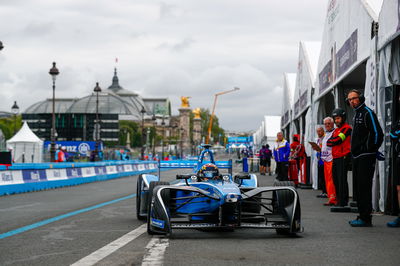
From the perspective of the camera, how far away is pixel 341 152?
1121 centimetres

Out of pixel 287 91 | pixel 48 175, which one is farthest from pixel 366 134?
pixel 287 91

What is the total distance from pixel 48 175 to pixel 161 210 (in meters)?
14.9

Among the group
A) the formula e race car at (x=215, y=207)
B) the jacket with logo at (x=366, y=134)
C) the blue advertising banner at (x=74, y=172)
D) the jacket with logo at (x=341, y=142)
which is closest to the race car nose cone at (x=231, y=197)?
the formula e race car at (x=215, y=207)

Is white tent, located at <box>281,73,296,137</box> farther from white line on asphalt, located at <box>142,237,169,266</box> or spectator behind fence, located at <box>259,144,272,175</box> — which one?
white line on asphalt, located at <box>142,237,169,266</box>

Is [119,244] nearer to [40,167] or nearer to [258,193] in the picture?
[258,193]

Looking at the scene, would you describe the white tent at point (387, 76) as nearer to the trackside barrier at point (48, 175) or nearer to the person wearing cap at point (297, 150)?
the person wearing cap at point (297, 150)

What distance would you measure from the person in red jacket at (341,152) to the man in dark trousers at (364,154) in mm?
2105

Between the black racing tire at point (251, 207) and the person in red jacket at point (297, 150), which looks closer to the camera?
the black racing tire at point (251, 207)

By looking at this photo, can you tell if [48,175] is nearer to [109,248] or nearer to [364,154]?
[364,154]

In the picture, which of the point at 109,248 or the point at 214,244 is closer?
the point at 109,248

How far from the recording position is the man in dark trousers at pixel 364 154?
28.4ft

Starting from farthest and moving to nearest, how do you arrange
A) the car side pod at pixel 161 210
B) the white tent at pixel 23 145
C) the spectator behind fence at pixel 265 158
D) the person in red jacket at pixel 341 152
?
the white tent at pixel 23 145 → the spectator behind fence at pixel 265 158 → the person in red jacket at pixel 341 152 → the car side pod at pixel 161 210

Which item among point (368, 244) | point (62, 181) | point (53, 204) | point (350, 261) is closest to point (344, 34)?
point (53, 204)

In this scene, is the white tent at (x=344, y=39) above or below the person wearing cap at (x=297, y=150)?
above
